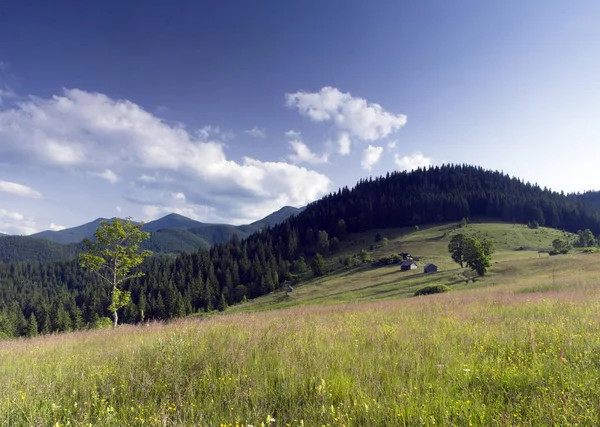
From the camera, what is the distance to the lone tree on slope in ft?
67.2

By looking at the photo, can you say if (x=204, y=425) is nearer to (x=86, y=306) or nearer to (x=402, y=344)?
(x=402, y=344)

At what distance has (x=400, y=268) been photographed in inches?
3100

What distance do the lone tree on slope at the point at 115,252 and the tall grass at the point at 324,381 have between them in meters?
16.4

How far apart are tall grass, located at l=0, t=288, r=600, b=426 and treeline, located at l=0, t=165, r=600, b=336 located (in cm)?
8597

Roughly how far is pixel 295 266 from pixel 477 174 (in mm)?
135987

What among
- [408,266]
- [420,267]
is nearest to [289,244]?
[408,266]

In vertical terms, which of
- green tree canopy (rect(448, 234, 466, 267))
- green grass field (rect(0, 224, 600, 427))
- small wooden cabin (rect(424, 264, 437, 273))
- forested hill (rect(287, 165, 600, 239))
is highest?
forested hill (rect(287, 165, 600, 239))

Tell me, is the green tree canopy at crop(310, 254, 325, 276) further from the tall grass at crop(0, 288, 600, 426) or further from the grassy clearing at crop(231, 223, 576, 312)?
the tall grass at crop(0, 288, 600, 426)

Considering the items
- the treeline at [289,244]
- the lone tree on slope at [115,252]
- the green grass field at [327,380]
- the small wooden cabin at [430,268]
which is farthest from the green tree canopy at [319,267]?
the green grass field at [327,380]

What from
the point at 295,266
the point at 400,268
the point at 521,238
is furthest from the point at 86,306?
the point at 521,238

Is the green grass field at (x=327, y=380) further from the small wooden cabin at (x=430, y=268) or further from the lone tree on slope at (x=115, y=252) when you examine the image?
the small wooden cabin at (x=430, y=268)

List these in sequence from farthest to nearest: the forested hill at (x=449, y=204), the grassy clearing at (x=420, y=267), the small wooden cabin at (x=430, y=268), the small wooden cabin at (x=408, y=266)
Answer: the forested hill at (x=449, y=204), the small wooden cabin at (x=408, y=266), the small wooden cabin at (x=430, y=268), the grassy clearing at (x=420, y=267)

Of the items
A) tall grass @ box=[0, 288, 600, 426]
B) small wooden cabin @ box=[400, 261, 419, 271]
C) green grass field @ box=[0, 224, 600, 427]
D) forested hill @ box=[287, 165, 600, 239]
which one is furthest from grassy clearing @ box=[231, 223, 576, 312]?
tall grass @ box=[0, 288, 600, 426]

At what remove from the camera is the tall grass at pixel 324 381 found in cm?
323
